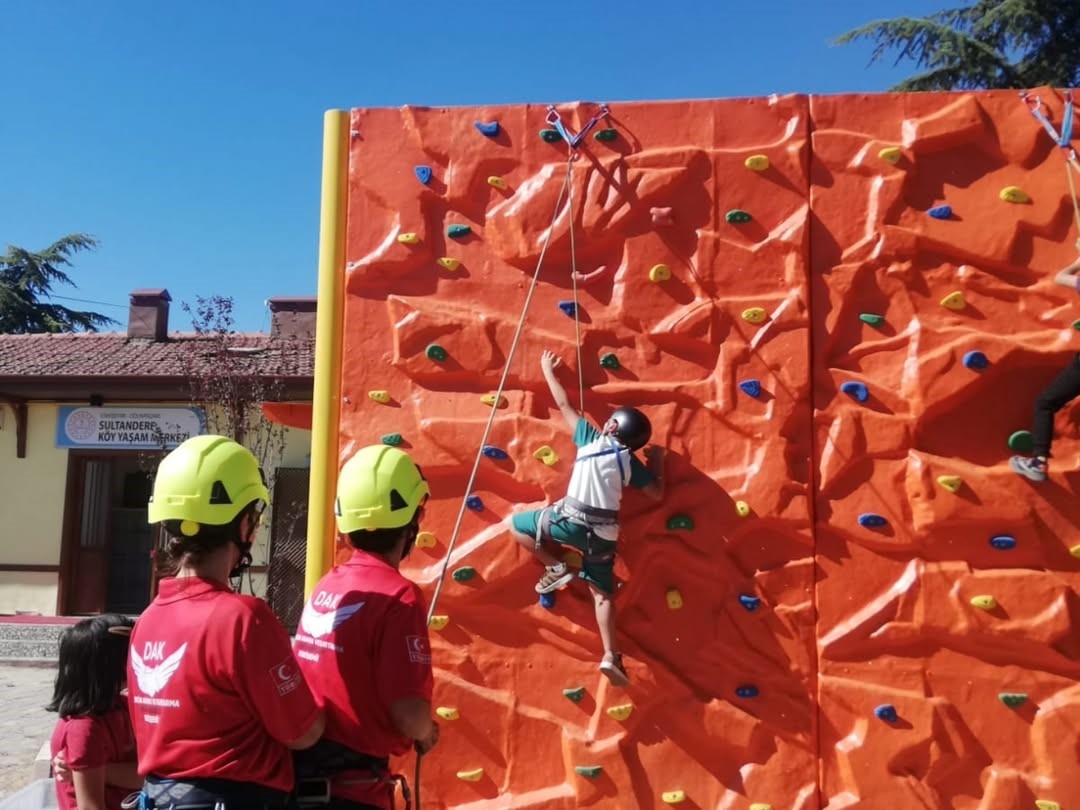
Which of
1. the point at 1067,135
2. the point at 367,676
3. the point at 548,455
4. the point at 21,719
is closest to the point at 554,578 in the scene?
the point at 548,455

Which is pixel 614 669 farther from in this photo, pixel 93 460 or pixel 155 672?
pixel 93 460

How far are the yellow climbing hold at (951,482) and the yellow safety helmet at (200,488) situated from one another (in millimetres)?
3226

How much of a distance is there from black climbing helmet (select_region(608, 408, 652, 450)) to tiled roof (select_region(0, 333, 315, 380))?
24.7 feet

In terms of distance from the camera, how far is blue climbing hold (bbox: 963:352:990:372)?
4.37 meters

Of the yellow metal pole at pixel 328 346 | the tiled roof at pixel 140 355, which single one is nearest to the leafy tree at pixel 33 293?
the tiled roof at pixel 140 355

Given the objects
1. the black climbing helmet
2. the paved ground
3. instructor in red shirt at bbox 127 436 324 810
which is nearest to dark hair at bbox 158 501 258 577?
instructor in red shirt at bbox 127 436 324 810

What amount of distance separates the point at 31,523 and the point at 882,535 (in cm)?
1167

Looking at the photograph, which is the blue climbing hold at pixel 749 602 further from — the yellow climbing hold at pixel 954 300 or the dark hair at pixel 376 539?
the dark hair at pixel 376 539

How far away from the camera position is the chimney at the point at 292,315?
14.0 metres

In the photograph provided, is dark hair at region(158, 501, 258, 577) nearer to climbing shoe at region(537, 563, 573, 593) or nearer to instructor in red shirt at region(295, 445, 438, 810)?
instructor in red shirt at region(295, 445, 438, 810)

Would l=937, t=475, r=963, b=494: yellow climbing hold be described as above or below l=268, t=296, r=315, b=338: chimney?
below

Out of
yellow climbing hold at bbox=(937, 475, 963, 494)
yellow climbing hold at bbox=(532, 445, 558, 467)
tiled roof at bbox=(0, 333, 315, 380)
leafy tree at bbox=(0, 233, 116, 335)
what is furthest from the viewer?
leafy tree at bbox=(0, 233, 116, 335)

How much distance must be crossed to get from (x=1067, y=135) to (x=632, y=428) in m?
2.51

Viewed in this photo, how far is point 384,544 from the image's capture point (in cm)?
272
